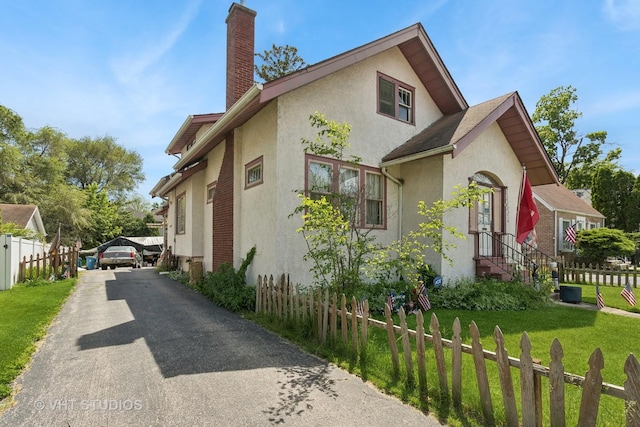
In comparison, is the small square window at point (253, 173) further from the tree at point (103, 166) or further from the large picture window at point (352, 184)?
the tree at point (103, 166)

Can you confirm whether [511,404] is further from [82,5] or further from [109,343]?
[82,5]

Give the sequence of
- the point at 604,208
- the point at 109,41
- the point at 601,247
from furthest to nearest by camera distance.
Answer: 1. the point at 604,208
2. the point at 601,247
3. the point at 109,41

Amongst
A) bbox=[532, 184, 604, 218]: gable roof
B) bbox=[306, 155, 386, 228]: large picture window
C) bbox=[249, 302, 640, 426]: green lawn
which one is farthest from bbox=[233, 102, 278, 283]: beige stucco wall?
bbox=[532, 184, 604, 218]: gable roof

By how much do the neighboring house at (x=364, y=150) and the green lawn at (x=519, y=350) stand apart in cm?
228

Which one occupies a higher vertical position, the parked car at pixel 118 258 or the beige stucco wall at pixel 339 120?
the beige stucco wall at pixel 339 120

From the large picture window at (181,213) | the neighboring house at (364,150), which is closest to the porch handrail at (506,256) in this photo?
the neighboring house at (364,150)

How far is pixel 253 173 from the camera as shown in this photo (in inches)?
387

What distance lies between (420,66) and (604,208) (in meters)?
28.4

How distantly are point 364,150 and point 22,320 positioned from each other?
8.72 m

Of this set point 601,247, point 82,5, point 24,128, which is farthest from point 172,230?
point 24,128

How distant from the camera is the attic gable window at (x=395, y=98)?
1080 centimetres

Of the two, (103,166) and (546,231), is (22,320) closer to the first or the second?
(546,231)

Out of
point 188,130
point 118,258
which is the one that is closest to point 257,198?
point 188,130

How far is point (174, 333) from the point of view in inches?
263
